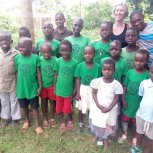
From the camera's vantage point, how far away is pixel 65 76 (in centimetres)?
363

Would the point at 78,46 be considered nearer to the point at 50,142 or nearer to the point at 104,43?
the point at 104,43

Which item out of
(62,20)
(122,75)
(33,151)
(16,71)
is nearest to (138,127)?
(122,75)

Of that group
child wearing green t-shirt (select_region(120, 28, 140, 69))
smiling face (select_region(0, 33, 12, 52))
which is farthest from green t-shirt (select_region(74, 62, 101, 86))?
smiling face (select_region(0, 33, 12, 52))

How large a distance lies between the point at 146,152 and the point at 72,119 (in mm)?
1323

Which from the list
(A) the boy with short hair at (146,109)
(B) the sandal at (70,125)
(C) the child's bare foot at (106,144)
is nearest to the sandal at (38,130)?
(B) the sandal at (70,125)

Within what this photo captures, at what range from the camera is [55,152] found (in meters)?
3.35

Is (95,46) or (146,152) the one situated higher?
(95,46)

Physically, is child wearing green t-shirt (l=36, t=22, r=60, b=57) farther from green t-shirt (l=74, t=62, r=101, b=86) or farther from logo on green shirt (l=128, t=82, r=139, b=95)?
logo on green shirt (l=128, t=82, r=139, b=95)

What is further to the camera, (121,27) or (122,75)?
(121,27)

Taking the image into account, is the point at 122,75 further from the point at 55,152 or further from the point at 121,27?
the point at 55,152

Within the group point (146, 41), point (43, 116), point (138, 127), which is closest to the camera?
point (138, 127)

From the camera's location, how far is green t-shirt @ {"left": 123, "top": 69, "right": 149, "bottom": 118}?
10.8 feet

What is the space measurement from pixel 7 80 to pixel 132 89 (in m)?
1.84

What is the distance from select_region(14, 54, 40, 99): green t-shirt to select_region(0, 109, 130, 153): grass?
2.01 ft
